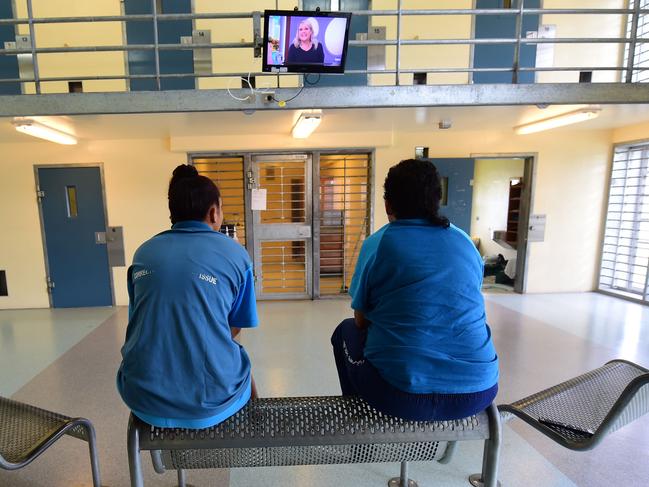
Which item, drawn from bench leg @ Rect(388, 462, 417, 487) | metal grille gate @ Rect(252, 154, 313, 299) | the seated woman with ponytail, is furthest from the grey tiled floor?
the seated woman with ponytail

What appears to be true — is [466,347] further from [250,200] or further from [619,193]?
[619,193]

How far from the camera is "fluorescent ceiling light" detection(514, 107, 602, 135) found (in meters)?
3.23

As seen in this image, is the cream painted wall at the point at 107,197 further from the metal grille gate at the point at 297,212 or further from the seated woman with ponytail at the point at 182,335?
the seated woman with ponytail at the point at 182,335

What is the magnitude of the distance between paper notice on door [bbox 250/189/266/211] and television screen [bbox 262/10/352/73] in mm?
2491

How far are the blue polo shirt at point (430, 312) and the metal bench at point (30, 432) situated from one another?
1.32 metres

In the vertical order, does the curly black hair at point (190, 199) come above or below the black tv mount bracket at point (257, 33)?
below

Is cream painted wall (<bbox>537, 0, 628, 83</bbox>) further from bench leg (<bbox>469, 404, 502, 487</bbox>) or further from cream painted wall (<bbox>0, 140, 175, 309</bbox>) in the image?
A: cream painted wall (<bbox>0, 140, 175, 309</bbox>)

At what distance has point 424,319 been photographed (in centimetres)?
109

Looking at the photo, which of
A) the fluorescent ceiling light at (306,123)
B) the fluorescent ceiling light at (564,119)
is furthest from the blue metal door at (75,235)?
the fluorescent ceiling light at (564,119)

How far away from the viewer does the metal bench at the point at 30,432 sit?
4.10 feet

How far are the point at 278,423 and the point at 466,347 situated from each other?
2.32ft

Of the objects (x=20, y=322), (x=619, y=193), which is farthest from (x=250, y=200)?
(x=619, y=193)

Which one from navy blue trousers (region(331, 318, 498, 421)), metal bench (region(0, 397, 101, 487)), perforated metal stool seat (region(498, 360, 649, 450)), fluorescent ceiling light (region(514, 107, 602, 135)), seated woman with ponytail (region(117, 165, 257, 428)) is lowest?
metal bench (region(0, 397, 101, 487))

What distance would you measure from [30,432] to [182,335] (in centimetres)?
98
